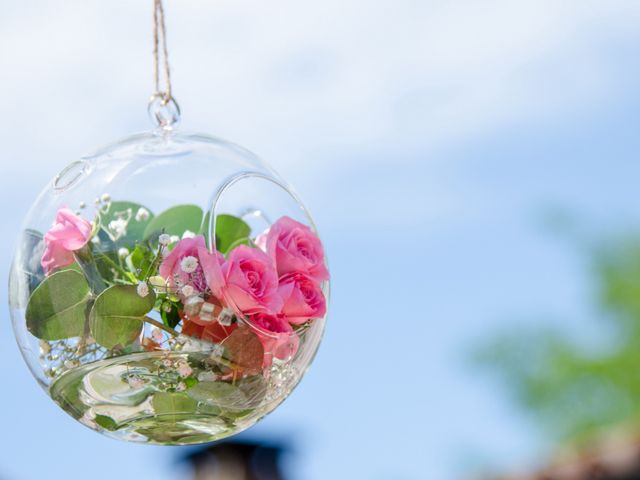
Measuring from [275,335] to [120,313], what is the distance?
0.21 m

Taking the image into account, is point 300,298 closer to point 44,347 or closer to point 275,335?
point 275,335

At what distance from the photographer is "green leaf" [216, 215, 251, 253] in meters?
1.55

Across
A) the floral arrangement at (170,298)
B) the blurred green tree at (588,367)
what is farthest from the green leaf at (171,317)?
the blurred green tree at (588,367)

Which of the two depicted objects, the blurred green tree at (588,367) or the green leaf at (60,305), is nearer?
the green leaf at (60,305)

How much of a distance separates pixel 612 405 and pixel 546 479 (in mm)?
8882

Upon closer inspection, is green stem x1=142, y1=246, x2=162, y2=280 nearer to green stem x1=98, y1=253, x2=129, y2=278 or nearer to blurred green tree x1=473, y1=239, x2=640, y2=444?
green stem x1=98, y1=253, x2=129, y2=278

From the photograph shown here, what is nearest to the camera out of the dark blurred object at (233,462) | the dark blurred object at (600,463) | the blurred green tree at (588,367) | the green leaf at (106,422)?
the green leaf at (106,422)

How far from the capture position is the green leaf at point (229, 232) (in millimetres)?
1548

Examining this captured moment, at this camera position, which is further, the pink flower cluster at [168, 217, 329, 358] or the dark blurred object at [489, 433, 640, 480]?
the dark blurred object at [489, 433, 640, 480]

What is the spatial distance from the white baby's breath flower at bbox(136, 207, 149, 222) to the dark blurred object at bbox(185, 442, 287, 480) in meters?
4.83

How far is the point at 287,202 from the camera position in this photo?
1.67m

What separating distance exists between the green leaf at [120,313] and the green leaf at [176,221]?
84 mm

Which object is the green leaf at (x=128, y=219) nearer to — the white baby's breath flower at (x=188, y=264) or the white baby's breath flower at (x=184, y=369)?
the white baby's breath flower at (x=188, y=264)

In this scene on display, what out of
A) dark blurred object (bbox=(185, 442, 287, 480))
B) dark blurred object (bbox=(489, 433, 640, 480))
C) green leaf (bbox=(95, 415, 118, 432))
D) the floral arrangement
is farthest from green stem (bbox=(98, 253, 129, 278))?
dark blurred object (bbox=(185, 442, 287, 480))
